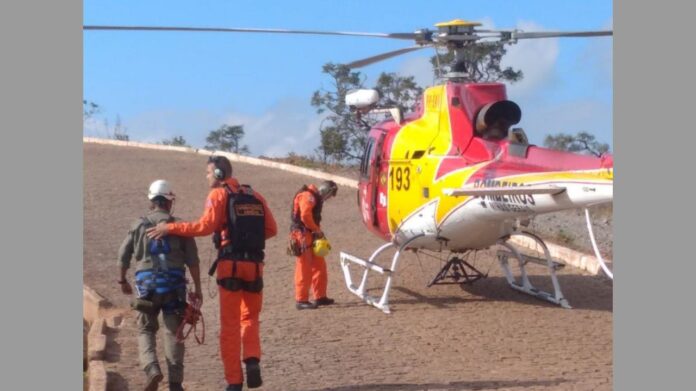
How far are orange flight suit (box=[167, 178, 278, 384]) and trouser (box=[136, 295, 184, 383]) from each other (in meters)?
0.36

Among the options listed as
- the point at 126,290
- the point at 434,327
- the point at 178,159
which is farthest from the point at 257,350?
the point at 178,159

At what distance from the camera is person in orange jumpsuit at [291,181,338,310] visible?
1241 cm

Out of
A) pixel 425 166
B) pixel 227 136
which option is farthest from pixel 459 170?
pixel 227 136

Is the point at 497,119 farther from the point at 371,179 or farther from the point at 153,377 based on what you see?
the point at 153,377

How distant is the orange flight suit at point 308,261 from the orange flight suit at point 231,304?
382 cm

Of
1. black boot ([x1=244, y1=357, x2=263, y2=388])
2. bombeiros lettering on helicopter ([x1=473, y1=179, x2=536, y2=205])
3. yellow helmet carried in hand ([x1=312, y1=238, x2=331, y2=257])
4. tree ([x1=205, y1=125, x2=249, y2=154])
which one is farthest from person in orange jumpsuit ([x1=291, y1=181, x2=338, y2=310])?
tree ([x1=205, y1=125, x2=249, y2=154])

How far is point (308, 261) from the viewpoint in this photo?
1251 centimetres

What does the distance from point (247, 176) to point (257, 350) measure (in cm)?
1895

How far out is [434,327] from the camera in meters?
11.5

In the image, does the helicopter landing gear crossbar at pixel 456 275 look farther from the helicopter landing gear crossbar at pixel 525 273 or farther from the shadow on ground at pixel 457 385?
the shadow on ground at pixel 457 385

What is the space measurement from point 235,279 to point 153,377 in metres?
1.01

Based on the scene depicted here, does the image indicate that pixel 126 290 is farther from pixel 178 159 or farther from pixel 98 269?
pixel 178 159

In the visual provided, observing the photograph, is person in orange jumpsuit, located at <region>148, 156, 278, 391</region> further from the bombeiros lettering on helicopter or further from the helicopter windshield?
the helicopter windshield

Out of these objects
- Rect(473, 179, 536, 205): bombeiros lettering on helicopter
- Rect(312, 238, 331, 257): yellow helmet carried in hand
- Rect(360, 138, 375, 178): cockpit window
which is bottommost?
Rect(312, 238, 331, 257): yellow helmet carried in hand
